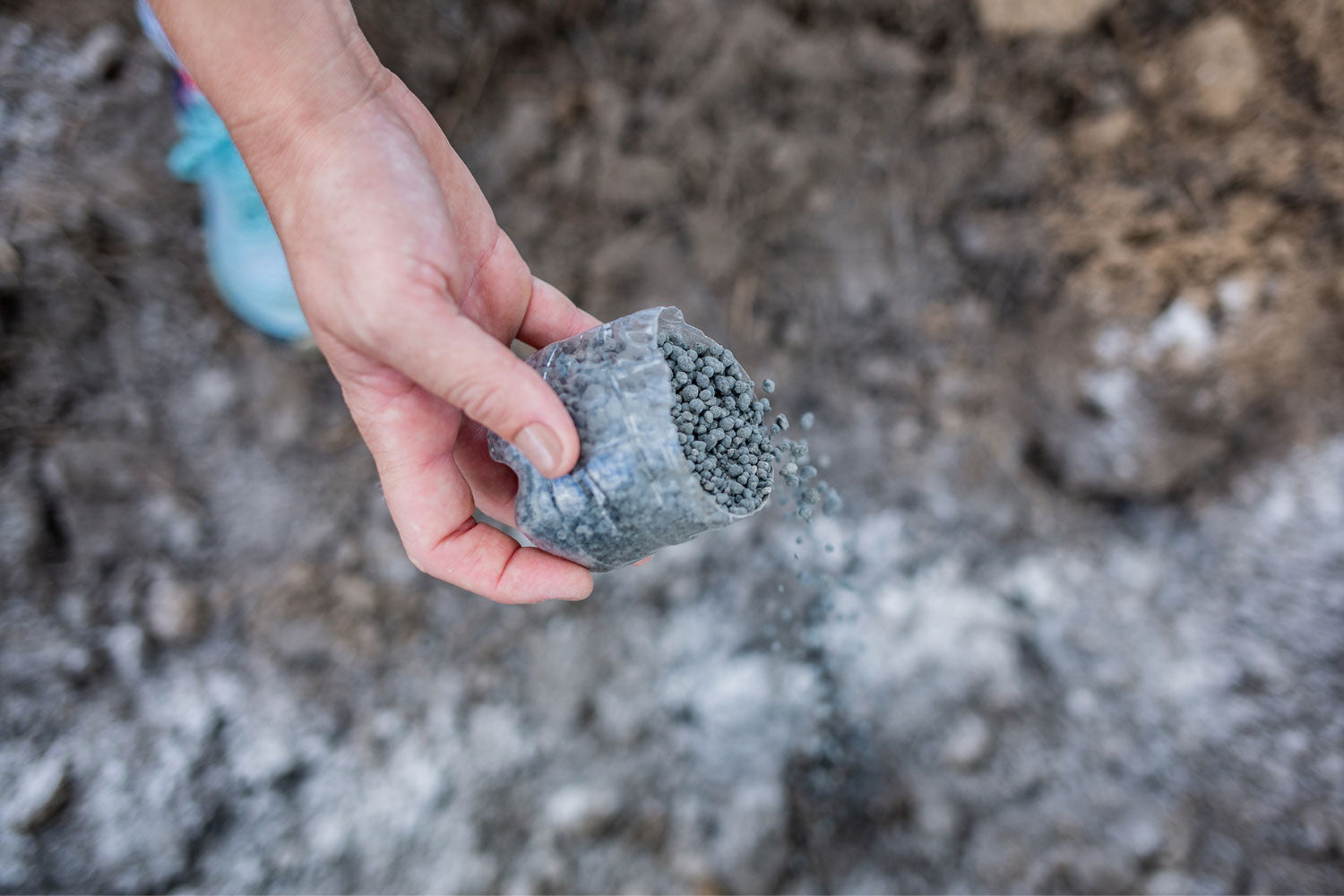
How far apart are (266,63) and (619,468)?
86 cm

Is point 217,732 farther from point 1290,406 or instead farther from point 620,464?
point 1290,406

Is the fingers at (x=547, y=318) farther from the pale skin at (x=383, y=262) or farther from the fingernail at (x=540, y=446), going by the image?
the fingernail at (x=540, y=446)

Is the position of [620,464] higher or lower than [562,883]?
higher

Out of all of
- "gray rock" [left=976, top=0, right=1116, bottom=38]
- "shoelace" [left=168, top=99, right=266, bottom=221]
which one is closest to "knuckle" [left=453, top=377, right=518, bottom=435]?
"shoelace" [left=168, top=99, right=266, bottom=221]

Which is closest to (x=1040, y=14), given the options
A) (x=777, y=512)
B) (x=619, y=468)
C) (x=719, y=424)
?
(x=777, y=512)

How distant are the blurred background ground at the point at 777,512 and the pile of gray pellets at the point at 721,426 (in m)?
0.67

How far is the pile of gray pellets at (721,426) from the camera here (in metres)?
1.26

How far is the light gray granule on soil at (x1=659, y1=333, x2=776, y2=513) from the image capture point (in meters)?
1.26

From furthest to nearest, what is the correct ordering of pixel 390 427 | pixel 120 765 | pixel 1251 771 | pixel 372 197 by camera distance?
1. pixel 1251 771
2. pixel 120 765
3. pixel 390 427
4. pixel 372 197

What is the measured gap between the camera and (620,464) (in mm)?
1205

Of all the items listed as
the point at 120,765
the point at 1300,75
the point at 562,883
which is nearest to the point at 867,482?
the point at 562,883

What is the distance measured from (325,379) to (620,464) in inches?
43.5

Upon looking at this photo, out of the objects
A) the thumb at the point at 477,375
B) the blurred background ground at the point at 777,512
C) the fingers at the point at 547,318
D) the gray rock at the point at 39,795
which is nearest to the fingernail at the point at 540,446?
the thumb at the point at 477,375

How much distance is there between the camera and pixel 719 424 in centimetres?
130
